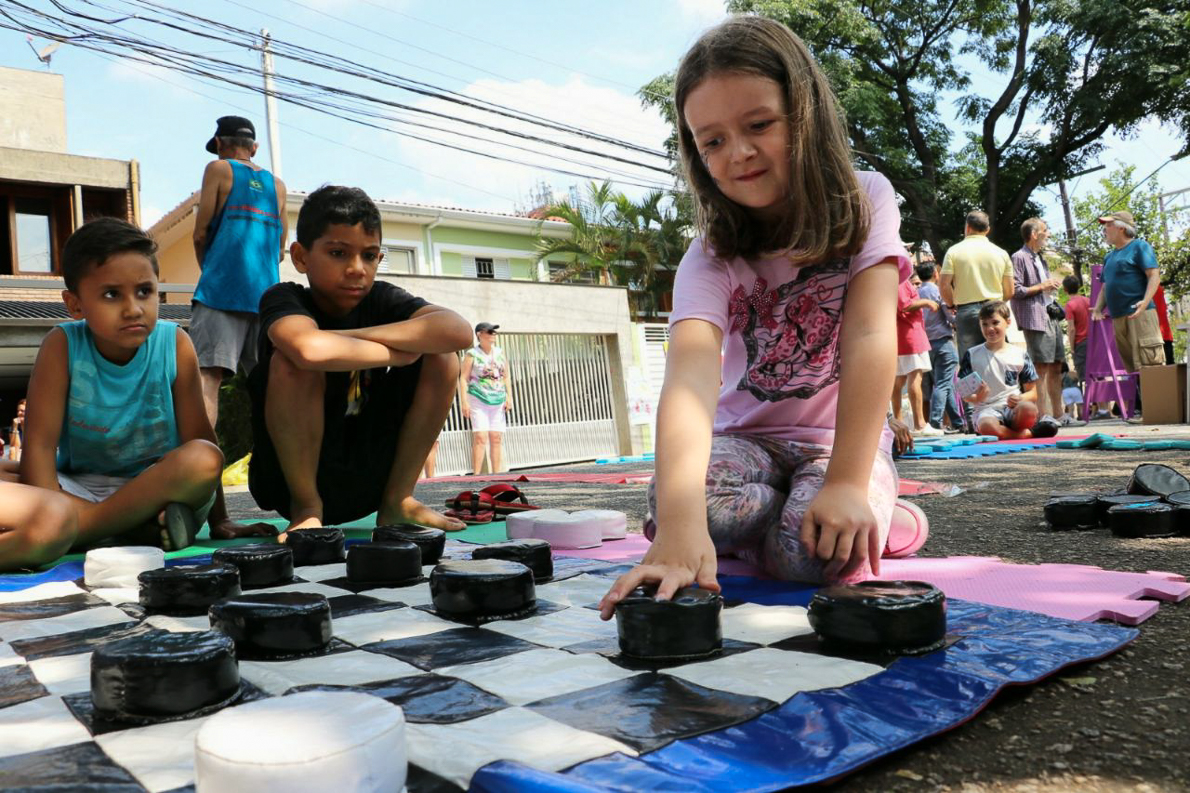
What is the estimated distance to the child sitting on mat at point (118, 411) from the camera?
263 centimetres

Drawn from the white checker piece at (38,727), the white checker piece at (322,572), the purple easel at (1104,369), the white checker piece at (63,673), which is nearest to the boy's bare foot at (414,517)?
the white checker piece at (322,572)

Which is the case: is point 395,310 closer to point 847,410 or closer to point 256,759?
A: point 847,410

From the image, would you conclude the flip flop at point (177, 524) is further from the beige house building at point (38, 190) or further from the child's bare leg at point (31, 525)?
the beige house building at point (38, 190)

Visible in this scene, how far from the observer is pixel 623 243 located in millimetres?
21266

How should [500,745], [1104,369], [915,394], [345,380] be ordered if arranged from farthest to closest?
[1104,369]
[915,394]
[345,380]
[500,745]

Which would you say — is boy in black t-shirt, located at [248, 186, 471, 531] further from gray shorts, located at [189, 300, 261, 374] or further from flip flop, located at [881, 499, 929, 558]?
flip flop, located at [881, 499, 929, 558]

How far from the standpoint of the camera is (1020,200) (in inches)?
714

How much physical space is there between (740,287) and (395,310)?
4.51ft

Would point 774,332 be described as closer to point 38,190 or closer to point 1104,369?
point 1104,369

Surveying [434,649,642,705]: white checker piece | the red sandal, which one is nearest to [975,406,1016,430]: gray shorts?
the red sandal

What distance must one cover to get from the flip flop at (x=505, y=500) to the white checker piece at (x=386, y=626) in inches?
63.5

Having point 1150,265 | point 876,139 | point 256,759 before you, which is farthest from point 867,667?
point 876,139

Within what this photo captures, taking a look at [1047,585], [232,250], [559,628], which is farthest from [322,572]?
[232,250]

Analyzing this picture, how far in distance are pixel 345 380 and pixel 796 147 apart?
5.98ft
